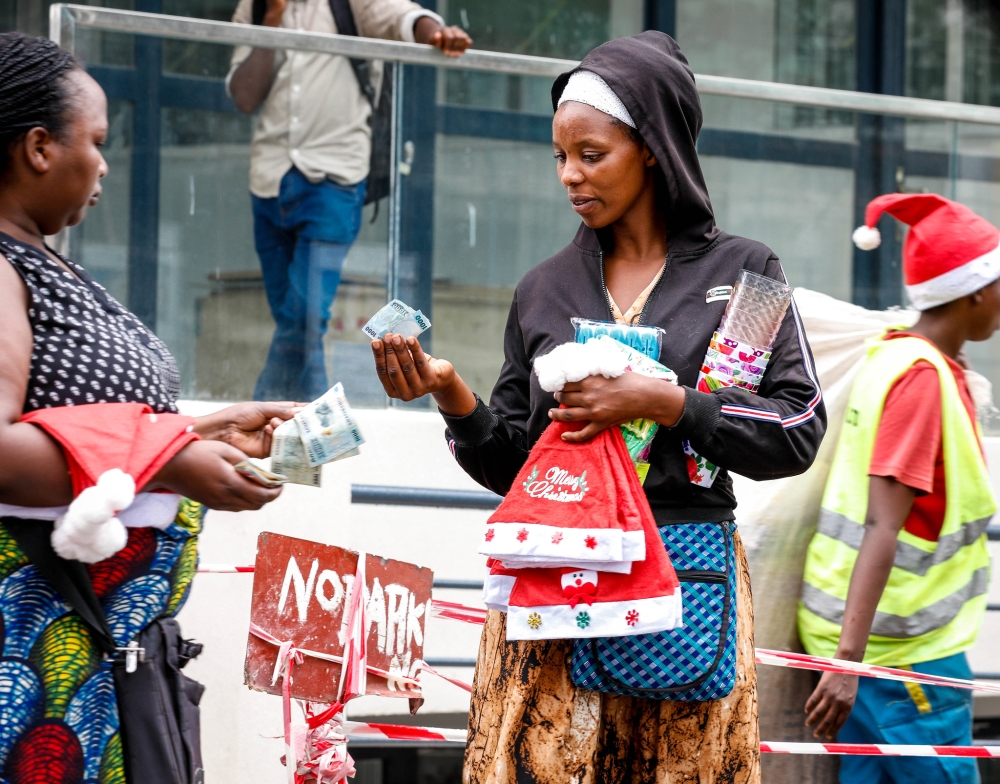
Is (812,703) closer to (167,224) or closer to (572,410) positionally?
(572,410)

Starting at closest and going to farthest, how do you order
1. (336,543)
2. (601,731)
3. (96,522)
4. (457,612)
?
(96,522), (601,731), (457,612), (336,543)

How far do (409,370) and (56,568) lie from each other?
0.71 metres

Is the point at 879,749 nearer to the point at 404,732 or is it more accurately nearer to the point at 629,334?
the point at 404,732

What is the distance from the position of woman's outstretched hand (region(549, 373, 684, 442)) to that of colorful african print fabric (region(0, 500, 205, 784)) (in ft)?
2.70

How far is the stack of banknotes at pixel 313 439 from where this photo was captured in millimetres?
2145

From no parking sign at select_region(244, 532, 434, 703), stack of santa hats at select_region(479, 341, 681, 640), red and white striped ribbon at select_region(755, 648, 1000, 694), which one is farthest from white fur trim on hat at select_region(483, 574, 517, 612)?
red and white striped ribbon at select_region(755, 648, 1000, 694)

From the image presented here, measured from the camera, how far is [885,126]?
16.9ft

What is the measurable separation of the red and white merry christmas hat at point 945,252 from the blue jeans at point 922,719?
102 centimetres

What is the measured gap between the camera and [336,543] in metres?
4.07

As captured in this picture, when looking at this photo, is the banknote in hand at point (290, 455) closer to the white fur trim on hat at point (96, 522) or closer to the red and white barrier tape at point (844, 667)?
the white fur trim on hat at point (96, 522)

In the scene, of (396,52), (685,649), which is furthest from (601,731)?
(396,52)

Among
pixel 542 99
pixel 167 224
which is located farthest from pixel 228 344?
pixel 542 99

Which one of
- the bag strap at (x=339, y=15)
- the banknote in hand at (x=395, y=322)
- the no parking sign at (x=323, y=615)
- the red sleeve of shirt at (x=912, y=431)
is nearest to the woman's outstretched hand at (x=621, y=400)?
the banknote in hand at (x=395, y=322)

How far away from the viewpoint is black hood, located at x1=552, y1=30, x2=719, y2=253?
2.26 metres
